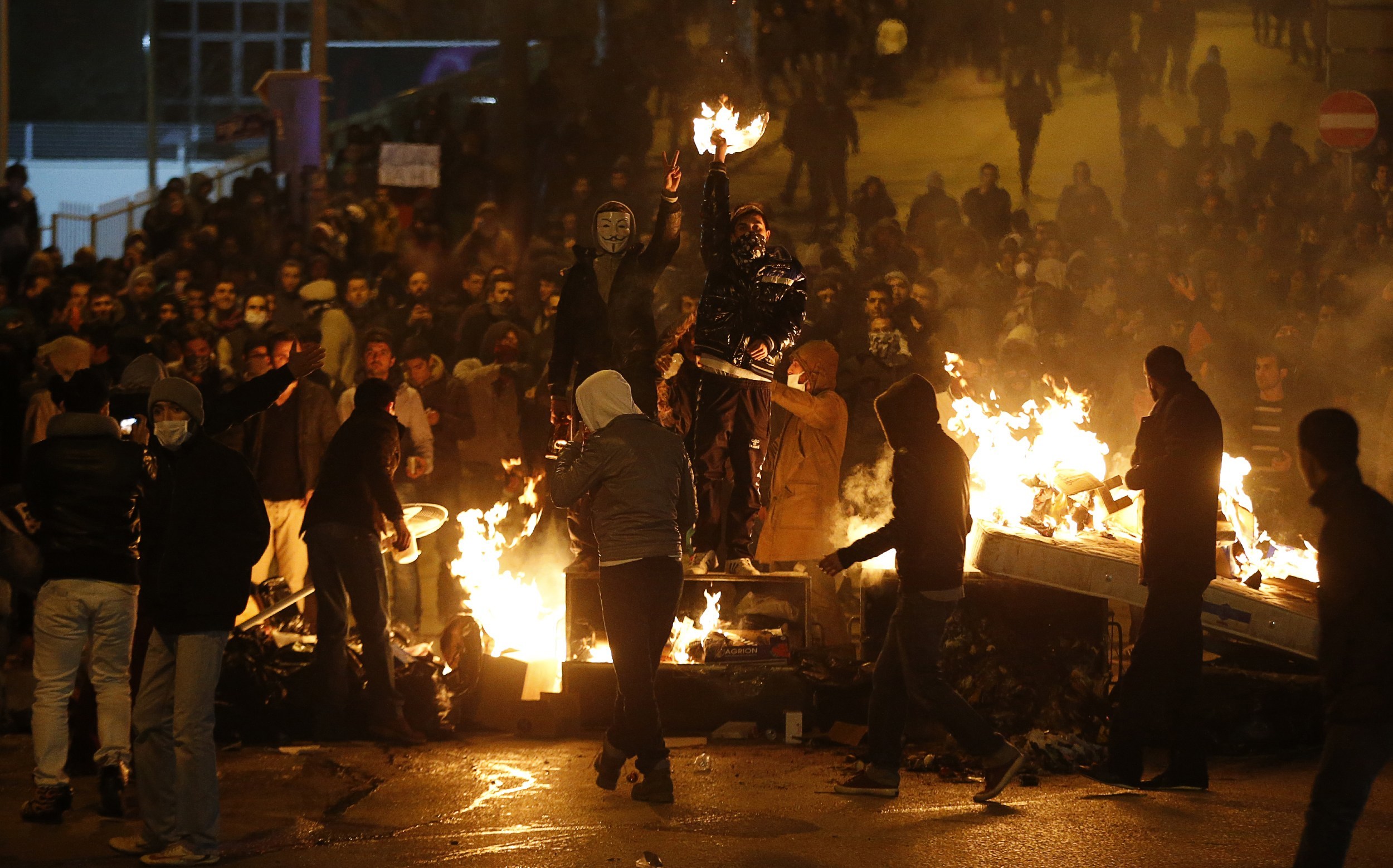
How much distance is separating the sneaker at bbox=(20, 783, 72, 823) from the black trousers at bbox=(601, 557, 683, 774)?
2611 mm

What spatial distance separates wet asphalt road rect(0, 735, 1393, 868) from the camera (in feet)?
21.1

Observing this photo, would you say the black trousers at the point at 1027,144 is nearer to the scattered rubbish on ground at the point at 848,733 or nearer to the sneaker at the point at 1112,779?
the scattered rubbish on ground at the point at 848,733

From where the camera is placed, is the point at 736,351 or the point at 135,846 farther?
the point at 736,351

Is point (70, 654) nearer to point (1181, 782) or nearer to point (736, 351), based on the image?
point (736, 351)

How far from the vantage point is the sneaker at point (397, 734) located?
890cm

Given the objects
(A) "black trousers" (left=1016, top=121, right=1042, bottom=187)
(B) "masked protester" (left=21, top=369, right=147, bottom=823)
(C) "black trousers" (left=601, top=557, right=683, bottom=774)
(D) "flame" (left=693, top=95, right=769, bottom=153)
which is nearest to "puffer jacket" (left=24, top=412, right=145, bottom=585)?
(B) "masked protester" (left=21, top=369, right=147, bottom=823)

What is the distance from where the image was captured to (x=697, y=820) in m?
7.04

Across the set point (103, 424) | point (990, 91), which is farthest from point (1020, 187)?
point (103, 424)

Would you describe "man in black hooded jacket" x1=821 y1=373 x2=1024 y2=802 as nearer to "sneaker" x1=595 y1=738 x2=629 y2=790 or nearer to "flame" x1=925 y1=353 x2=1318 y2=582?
"sneaker" x1=595 y1=738 x2=629 y2=790

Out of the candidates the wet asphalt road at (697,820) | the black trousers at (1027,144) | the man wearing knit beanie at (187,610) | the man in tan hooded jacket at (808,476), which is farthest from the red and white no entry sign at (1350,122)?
the man wearing knit beanie at (187,610)

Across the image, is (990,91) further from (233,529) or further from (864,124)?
(233,529)

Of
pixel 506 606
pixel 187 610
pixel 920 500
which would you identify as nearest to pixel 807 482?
pixel 506 606

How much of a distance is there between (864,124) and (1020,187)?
203cm

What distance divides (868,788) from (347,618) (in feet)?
11.1
